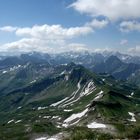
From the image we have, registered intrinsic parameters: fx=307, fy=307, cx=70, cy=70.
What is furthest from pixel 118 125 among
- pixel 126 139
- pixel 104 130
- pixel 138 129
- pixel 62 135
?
pixel 126 139

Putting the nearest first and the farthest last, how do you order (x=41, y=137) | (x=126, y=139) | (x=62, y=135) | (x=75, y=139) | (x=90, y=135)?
(x=126, y=139) < (x=75, y=139) < (x=90, y=135) < (x=62, y=135) < (x=41, y=137)

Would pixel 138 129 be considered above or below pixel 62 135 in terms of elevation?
above

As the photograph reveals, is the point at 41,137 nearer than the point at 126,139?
No

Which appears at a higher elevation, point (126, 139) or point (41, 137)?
point (126, 139)

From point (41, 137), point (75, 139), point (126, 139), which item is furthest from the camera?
point (41, 137)

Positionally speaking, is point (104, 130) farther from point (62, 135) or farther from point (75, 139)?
point (75, 139)

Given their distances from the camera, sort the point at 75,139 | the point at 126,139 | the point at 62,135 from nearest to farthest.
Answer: the point at 126,139, the point at 75,139, the point at 62,135

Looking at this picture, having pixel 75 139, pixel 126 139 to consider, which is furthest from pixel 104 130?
pixel 126 139

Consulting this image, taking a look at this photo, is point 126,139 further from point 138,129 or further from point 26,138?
point 26,138

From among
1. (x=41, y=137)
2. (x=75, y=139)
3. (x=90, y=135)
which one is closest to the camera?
(x=75, y=139)
